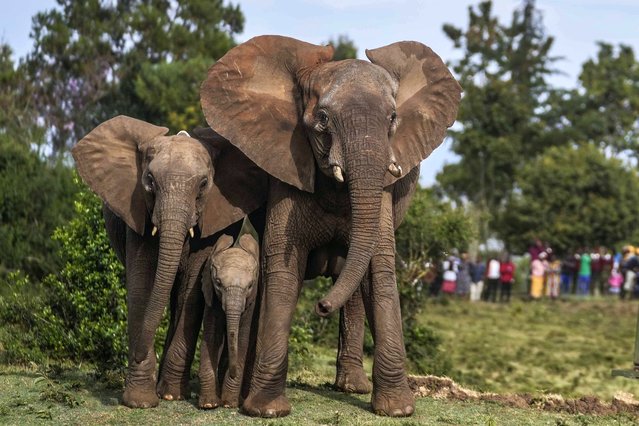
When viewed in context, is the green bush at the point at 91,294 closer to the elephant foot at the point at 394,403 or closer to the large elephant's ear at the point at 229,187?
the large elephant's ear at the point at 229,187

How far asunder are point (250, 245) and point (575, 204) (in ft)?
134

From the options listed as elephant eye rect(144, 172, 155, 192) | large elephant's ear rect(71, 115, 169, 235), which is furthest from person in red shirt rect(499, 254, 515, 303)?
elephant eye rect(144, 172, 155, 192)

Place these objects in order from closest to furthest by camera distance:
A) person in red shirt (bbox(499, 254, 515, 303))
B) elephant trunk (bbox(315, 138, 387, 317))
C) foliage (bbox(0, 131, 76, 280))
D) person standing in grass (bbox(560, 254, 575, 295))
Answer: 1. elephant trunk (bbox(315, 138, 387, 317))
2. foliage (bbox(0, 131, 76, 280))
3. person in red shirt (bbox(499, 254, 515, 303))
4. person standing in grass (bbox(560, 254, 575, 295))

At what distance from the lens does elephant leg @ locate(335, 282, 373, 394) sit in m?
12.6

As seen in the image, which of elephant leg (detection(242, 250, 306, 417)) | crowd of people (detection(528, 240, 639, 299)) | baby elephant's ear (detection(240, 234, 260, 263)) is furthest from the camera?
crowd of people (detection(528, 240, 639, 299))

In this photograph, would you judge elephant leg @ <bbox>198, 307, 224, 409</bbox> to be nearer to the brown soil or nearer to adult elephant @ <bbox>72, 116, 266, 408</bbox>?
adult elephant @ <bbox>72, 116, 266, 408</bbox>

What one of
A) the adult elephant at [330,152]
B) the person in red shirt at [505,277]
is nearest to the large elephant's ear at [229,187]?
the adult elephant at [330,152]

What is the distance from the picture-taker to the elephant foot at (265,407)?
10219mm

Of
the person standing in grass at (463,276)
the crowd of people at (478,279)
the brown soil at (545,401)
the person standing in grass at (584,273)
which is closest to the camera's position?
the brown soil at (545,401)

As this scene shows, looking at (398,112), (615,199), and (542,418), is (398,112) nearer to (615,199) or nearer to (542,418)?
(542,418)

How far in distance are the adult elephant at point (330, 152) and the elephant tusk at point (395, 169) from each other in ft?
0.08

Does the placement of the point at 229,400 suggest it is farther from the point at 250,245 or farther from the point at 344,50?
the point at 344,50

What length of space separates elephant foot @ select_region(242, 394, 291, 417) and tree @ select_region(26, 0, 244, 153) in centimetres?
3306

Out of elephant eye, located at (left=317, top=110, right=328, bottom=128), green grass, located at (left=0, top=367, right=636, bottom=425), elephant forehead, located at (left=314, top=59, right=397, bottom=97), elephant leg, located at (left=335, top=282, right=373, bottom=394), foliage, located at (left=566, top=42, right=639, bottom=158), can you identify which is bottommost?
green grass, located at (left=0, top=367, right=636, bottom=425)
